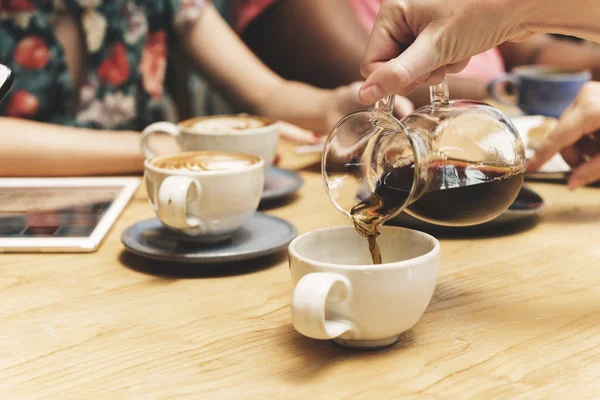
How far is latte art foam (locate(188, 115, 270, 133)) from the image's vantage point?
1.19 m

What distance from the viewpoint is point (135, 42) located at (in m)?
1.73

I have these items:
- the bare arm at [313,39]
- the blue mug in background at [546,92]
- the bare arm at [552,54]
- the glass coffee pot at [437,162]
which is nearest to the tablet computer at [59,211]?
the glass coffee pot at [437,162]

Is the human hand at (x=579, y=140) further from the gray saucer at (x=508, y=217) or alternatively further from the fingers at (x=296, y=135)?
the fingers at (x=296, y=135)

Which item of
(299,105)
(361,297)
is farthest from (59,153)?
(361,297)

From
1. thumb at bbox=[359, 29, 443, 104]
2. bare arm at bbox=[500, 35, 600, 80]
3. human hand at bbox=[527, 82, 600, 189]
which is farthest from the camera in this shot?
bare arm at bbox=[500, 35, 600, 80]

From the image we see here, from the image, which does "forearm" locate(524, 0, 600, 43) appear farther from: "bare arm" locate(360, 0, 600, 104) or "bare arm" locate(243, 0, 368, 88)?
"bare arm" locate(243, 0, 368, 88)

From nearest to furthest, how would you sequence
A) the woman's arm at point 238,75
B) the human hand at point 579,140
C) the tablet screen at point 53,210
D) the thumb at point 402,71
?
the thumb at point 402,71 < the tablet screen at point 53,210 < the human hand at point 579,140 < the woman's arm at point 238,75

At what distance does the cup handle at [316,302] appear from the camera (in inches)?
22.5

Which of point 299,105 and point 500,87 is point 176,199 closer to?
point 299,105

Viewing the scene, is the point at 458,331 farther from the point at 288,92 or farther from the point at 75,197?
the point at 288,92

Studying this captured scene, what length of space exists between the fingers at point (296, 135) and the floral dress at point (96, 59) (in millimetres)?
388

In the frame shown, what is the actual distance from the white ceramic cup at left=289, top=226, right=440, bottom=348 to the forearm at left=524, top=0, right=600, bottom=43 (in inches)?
11.4

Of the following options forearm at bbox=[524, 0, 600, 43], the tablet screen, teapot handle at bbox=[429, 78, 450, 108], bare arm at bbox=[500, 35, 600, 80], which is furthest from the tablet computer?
bare arm at bbox=[500, 35, 600, 80]

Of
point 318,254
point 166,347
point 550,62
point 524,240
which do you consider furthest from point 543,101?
point 166,347
